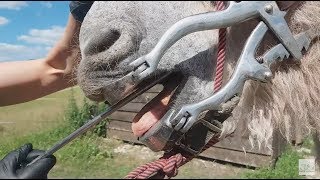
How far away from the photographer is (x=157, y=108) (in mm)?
1090

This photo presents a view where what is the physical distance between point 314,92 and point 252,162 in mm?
Answer: 2970

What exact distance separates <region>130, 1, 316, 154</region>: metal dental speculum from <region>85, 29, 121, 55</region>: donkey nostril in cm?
8

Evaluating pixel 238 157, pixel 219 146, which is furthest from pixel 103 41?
pixel 219 146

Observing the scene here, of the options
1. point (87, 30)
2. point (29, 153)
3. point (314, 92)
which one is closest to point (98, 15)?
point (87, 30)

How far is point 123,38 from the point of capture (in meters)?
1.01

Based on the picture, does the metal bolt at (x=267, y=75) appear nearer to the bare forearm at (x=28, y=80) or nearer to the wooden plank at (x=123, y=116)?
the bare forearm at (x=28, y=80)

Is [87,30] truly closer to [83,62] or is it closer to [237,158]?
[83,62]

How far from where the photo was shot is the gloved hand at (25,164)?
0.96 metres

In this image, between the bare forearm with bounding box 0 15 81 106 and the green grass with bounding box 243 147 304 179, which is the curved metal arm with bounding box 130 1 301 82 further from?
the green grass with bounding box 243 147 304 179

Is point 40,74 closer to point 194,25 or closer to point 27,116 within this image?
point 27,116

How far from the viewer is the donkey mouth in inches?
42.2

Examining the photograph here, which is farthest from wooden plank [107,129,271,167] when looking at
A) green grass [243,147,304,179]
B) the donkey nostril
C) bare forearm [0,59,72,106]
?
the donkey nostril

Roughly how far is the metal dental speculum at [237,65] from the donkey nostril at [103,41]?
0.26ft

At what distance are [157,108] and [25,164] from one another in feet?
0.96
